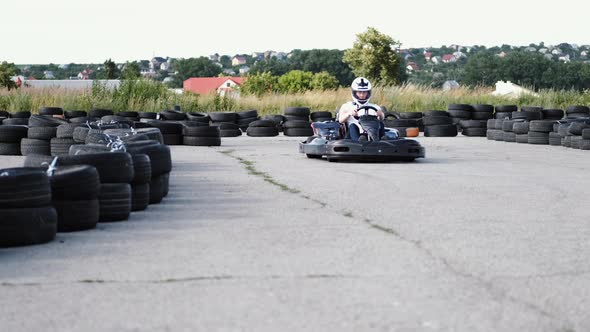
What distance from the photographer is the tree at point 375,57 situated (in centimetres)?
5369

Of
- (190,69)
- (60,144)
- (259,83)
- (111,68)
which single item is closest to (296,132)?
Result: (60,144)

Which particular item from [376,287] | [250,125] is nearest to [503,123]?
[250,125]

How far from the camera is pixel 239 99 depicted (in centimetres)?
3738

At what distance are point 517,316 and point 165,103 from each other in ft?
96.0

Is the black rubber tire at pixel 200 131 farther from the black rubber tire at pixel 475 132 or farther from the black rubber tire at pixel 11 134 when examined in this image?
the black rubber tire at pixel 475 132

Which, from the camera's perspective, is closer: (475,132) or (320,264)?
(320,264)

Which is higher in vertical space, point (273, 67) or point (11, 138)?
point (11, 138)

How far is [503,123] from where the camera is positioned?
25141mm

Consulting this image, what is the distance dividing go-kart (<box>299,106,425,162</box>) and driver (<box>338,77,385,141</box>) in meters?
0.15

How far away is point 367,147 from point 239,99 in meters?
21.7

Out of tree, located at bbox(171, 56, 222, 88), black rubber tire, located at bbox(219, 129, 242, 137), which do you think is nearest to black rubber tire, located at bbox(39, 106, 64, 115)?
black rubber tire, located at bbox(219, 129, 242, 137)

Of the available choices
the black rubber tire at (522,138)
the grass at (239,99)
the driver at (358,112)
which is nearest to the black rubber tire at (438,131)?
the black rubber tire at (522,138)

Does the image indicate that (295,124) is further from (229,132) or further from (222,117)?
(222,117)

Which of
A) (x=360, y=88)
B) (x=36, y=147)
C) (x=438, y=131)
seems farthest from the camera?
(x=438, y=131)
